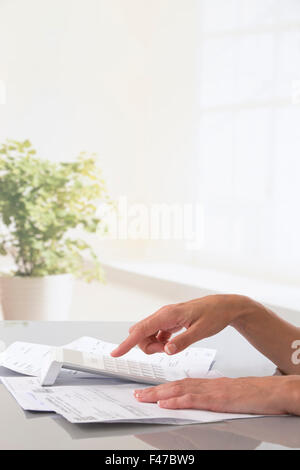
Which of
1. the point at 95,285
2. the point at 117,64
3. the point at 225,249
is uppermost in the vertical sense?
the point at 117,64

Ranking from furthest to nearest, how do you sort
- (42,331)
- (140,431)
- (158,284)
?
1. (158,284)
2. (42,331)
3. (140,431)

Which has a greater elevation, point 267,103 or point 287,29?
point 287,29

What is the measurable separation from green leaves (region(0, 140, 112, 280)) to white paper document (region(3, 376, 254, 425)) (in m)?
1.66

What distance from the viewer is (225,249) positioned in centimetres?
320

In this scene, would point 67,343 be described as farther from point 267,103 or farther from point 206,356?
point 267,103

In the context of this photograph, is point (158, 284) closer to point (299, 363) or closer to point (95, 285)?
point (95, 285)

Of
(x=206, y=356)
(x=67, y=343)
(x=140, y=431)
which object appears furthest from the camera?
(x=67, y=343)

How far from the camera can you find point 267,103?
2965 millimetres

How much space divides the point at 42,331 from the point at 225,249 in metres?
2.02

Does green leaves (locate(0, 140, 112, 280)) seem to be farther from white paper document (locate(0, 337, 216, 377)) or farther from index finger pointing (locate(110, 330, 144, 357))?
index finger pointing (locate(110, 330, 144, 357))

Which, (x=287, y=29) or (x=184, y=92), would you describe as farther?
(x=184, y=92)

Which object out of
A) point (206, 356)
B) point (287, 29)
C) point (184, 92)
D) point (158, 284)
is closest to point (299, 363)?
point (206, 356)

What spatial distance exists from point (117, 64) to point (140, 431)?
125 inches

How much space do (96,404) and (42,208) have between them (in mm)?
1851
